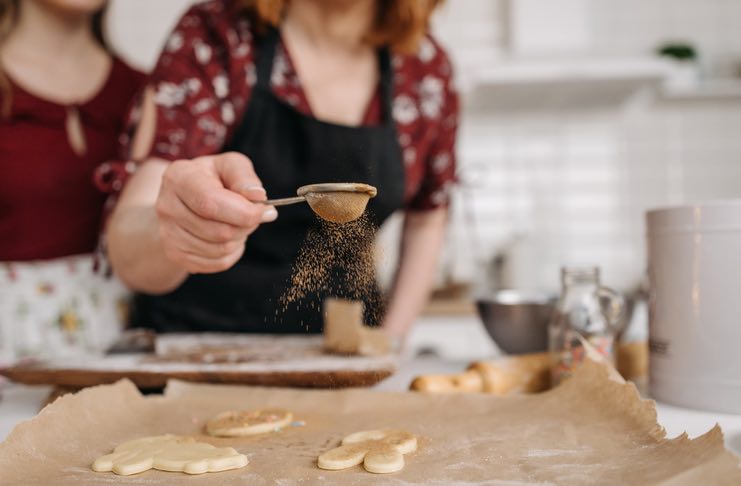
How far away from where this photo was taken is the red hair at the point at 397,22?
115 cm

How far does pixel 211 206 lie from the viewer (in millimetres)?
561

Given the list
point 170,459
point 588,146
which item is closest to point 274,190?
point 170,459

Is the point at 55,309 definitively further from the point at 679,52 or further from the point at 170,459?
the point at 679,52

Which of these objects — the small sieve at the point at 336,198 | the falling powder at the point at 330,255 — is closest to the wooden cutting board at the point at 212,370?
the falling powder at the point at 330,255

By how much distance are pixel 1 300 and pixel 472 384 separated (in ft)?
3.30

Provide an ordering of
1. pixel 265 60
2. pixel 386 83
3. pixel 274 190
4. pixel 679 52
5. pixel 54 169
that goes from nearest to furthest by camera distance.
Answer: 1. pixel 274 190
2. pixel 265 60
3. pixel 386 83
4. pixel 54 169
5. pixel 679 52

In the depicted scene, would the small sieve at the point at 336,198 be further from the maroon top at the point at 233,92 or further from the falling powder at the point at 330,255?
the maroon top at the point at 233,92

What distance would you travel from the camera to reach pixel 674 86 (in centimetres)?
239

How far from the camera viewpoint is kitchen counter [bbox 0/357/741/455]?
0.61 metres

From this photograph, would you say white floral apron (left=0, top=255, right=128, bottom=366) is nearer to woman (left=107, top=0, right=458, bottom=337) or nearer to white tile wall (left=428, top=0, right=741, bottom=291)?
woman (left=107, top=0, right=458, bottom=337)

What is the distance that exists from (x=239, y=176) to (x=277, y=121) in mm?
593

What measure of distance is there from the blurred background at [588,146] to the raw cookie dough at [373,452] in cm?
187

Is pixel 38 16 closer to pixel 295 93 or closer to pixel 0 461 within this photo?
pixel 295 93

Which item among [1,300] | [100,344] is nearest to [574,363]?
[100,344]
